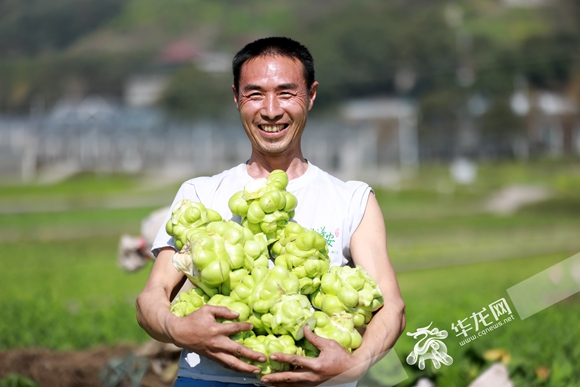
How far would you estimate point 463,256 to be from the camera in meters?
18.5

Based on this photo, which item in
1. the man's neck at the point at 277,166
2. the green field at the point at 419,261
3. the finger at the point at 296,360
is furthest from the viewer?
the green field at the point at 419,261

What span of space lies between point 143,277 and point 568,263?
39.6 feet

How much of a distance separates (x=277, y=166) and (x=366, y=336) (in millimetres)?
717

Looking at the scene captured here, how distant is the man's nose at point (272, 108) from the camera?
8.84 ft

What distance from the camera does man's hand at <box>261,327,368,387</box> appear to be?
226 centimetres

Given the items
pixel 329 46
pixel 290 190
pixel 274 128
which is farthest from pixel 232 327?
pixel 329 46

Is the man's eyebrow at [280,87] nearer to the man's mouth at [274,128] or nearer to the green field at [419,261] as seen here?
the man's mouth at [274,128]

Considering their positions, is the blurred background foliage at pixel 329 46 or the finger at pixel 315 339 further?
the blurred background foliage at pixel 329 46

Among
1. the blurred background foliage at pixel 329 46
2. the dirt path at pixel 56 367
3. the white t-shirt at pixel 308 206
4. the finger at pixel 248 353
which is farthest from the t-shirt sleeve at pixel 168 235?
the blurred background foliage at pixel 329 46

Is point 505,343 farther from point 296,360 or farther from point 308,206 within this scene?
point 296,360

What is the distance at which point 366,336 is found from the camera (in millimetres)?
2451

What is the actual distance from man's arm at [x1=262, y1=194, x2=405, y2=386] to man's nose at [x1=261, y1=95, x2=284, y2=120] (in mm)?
437

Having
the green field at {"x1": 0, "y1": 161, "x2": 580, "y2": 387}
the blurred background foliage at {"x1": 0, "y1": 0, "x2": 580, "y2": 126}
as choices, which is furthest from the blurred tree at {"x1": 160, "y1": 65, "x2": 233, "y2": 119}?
the green field at {"x1": 0, "y1": 161, "x2": 580, "y2": 387}

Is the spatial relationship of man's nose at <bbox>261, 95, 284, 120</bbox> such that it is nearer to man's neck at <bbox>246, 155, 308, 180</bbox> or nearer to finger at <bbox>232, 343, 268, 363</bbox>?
man's neck at <bbox>246, 155, 308, 180</bbox>
